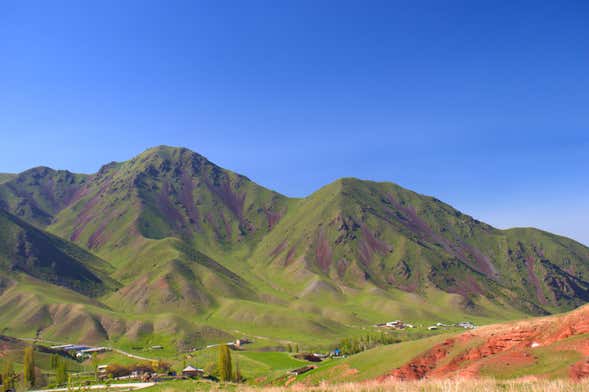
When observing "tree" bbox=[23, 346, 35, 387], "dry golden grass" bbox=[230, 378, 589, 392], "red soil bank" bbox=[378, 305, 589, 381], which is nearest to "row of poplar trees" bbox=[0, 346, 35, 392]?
"tree" bbox=[23, 346, 35, 387]

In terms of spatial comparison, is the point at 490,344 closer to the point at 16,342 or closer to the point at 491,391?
the point at 491,391

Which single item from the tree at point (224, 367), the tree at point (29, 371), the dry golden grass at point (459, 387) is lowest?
the tree at point (224, 367)

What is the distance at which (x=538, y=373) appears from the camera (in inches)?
2184

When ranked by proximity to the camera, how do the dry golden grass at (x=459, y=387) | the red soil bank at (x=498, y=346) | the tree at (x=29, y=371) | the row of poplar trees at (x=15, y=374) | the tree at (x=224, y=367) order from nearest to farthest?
the dry golden grass at (x=459, y=387) < the red soil bank at (x=498, y=346) < the row of poplar trees at (x=15, y=374) < the tree at (x=224, y=367) < the tree at (x=29, y=371)

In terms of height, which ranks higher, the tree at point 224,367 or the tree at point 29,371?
the tree at point 29,371

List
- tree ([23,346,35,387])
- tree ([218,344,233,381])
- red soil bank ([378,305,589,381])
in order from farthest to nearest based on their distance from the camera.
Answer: tree ([23,346,35,387]) → tree ([218,344,233,381]) → red soil bank ([378,305,589,381])

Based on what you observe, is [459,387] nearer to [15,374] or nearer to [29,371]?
[29,371]

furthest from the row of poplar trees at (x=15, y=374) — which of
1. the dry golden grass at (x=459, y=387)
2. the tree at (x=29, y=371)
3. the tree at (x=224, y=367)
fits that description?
the dry golden grass at (x=459, y=387)

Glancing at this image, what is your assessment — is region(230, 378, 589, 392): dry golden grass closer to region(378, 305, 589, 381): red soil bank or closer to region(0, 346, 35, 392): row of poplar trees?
region(378, 305, 589, 381): red soil bank

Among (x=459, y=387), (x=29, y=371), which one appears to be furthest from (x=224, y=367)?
(x=459, y=387)

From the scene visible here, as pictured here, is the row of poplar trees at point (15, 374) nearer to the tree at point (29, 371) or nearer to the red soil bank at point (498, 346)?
the tree at point (29, 371)

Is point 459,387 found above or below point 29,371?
above

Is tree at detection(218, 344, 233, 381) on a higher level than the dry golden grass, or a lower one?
lower

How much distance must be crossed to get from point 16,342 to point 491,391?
19453 centimetres
